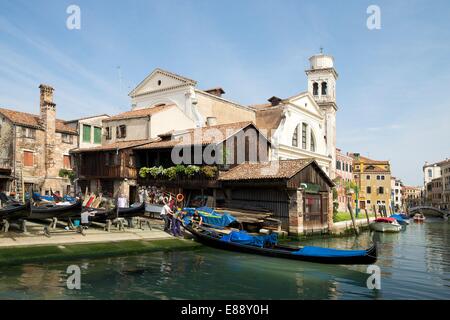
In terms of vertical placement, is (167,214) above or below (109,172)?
below

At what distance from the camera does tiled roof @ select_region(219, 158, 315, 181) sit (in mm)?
19698

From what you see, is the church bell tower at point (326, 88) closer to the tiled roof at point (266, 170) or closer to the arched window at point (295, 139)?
the arched window at point (295, 139)

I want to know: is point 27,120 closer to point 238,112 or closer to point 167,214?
point 167,214

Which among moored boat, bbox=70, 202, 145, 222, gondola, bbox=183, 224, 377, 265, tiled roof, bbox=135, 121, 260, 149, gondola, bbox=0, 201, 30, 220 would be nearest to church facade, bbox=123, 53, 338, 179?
tiled roof, bbox=135, 121, 260, 149

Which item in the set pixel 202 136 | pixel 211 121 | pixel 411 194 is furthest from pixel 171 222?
pixel 411 194

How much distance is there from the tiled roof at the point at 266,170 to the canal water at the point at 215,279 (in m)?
6.27

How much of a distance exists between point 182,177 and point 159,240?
7555mm

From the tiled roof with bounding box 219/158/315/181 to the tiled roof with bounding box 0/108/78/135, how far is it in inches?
545

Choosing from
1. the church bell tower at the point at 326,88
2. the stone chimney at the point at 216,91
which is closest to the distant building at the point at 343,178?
the church bell tower at the point at 326,88

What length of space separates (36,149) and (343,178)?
122 ft

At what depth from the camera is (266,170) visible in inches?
825

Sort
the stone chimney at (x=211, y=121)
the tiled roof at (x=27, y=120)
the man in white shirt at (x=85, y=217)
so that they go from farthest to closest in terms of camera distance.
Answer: the stone chimney at (x=211, y=121) < the tiled roof at (x=27, y=120) < the man in white shirt at (x=85, y=217)

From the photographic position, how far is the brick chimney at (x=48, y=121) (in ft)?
90.0

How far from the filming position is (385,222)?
100 feet
